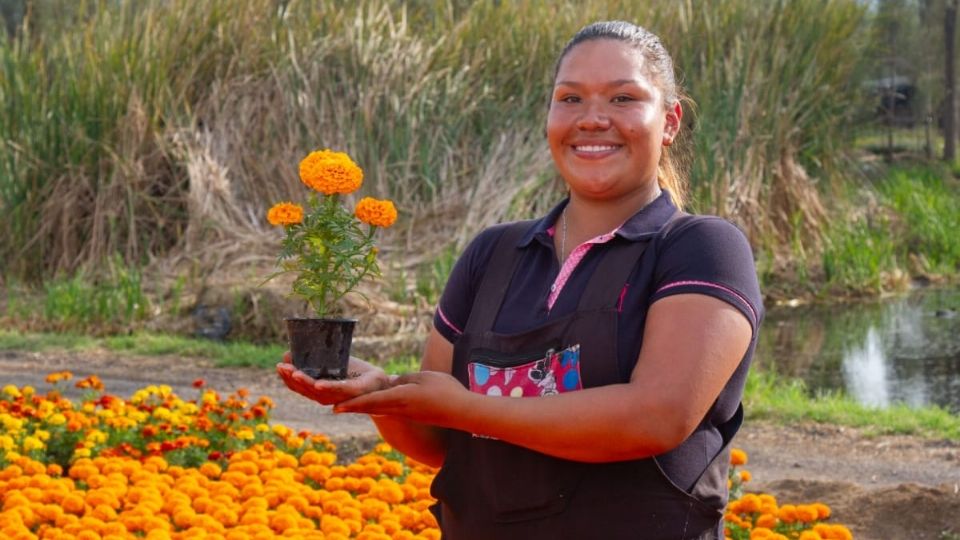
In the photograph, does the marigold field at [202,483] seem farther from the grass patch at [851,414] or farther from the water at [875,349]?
the water at [875,349]

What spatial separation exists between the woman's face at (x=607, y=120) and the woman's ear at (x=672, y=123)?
0.07m

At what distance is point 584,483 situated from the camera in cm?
216

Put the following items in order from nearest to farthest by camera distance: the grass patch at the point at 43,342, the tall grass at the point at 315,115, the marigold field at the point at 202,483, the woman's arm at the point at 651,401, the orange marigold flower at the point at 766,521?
the woman's arm at the point at 651,401
the marigold field at the point at 202,483
the orange marigold flower at the point at 766,521
the grass patch at the point at 43,342
the tall grass at the point at 315,115

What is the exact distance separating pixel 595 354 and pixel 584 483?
204 millimetres

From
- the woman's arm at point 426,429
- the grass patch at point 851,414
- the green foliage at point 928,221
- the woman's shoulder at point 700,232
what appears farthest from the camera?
the green foliage at point 928,221

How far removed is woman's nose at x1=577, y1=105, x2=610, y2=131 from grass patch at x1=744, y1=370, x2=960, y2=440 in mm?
5233

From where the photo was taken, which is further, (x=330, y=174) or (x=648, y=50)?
(x=330, y=174)

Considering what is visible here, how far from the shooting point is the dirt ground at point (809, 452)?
16.5 ft

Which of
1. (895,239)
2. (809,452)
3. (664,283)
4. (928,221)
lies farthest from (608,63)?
(928,221)

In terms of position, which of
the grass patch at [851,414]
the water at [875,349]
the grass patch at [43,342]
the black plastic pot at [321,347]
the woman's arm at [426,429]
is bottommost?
the grass patch at [43,342]

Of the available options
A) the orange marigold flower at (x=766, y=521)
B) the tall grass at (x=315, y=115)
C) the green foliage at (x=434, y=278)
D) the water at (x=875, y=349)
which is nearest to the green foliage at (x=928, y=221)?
the water at (x=875, y=349)

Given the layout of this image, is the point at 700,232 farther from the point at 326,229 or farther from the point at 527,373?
the point at 326,229

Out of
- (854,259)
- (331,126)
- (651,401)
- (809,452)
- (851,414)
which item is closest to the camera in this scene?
(651,401)

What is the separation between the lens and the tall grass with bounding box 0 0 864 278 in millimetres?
12180
